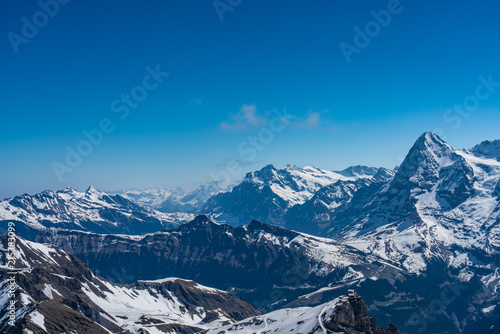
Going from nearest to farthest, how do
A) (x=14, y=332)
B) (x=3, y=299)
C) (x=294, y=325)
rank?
1. (x=14, y=332)
2. (x=294, y=325)
3. (x=3, y=299)

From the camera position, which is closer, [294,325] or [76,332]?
[294,325]

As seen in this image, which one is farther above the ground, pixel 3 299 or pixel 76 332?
pixel 3 299

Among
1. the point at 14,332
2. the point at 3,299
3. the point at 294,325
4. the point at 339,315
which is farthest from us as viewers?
the point at 3,299

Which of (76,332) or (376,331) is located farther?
(76,332)

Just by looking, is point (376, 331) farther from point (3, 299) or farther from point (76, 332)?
point (3, 299)

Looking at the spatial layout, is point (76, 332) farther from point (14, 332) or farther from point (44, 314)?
point (14, 332)

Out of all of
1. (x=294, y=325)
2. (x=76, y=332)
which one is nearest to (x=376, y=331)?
(x=294, y=325)

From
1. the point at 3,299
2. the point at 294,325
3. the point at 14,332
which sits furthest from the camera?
the point at 3,299

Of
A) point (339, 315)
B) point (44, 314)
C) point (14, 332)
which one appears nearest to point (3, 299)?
point (44, 314)
